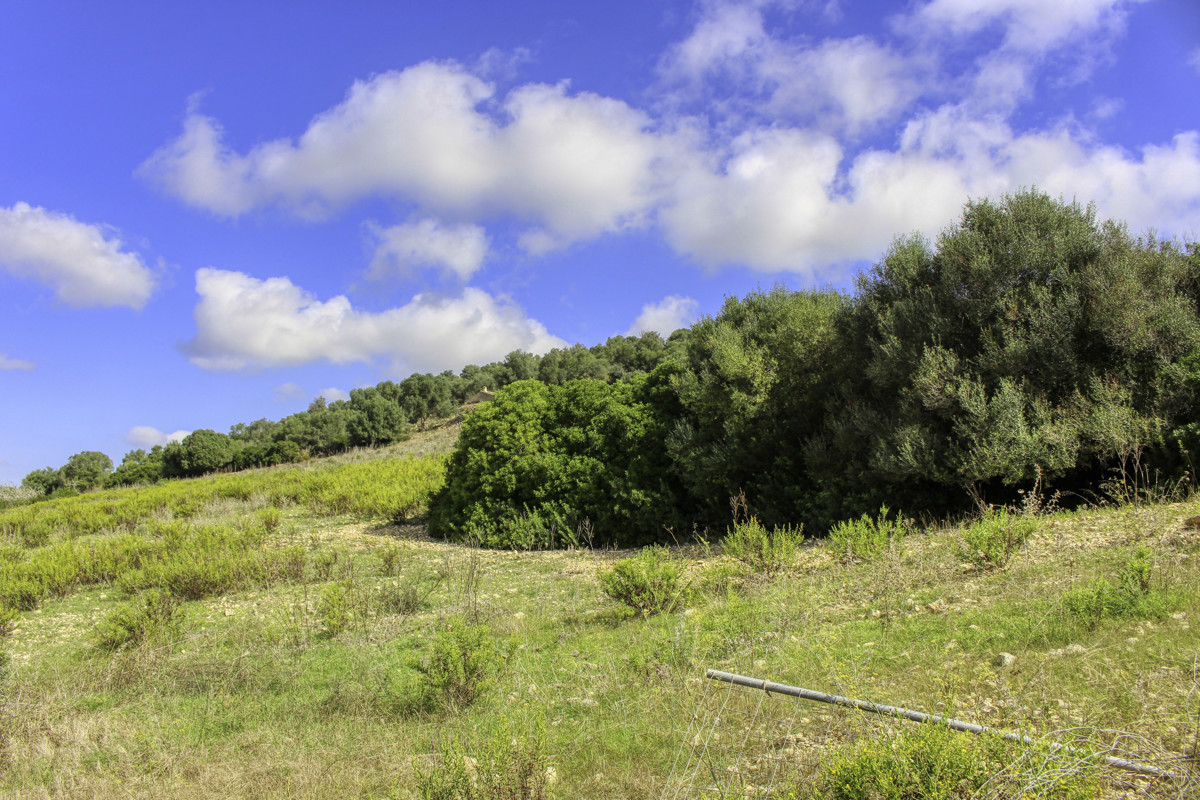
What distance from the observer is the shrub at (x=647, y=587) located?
650 centimetres

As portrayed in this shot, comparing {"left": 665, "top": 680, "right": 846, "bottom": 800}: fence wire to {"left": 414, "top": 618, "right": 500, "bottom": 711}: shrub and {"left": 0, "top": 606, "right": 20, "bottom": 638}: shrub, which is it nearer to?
{"left": 414, "top": 618, "right": 500, "bottom": 711}: shrub

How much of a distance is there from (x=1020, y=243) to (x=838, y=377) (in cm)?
357

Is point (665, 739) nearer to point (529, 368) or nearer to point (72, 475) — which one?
point (529, 368)

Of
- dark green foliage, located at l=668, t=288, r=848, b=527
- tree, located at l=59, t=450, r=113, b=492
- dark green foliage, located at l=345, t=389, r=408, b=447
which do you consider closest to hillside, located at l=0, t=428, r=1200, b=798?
dark green foliage, located at l=668, t=288, r=848, b=527

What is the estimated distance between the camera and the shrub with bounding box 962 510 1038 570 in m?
6.02

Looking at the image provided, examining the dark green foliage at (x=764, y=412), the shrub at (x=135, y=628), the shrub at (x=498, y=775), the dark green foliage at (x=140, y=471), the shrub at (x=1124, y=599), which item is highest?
the dark green foliage at (x=140, y=471)

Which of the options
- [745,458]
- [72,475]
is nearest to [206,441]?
[72,475]

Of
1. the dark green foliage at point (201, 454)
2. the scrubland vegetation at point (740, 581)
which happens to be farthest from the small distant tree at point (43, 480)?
the scrubland vegetation at point (740, 581)

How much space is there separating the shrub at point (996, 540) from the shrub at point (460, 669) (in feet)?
15.8

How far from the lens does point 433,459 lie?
23406mm

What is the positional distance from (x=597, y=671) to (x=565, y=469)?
844cm

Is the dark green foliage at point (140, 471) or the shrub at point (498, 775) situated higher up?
the dark green foliage at point (140, 471)

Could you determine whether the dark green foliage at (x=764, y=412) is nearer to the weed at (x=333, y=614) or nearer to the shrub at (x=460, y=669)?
the weed at (x=333, y=614)

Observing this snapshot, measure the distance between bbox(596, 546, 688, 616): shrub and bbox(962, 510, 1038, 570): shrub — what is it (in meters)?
2.97
